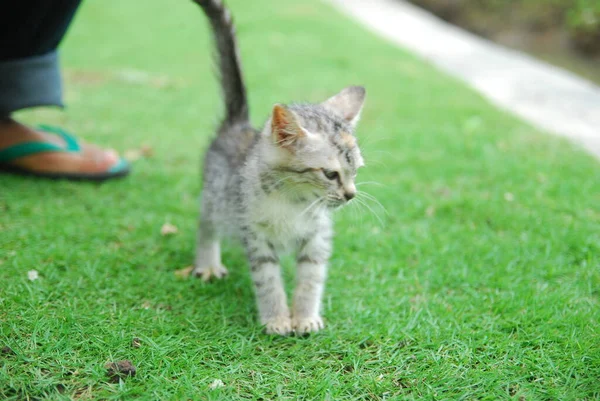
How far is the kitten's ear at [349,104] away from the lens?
2314 millimetres

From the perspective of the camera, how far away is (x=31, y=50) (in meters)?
3.02

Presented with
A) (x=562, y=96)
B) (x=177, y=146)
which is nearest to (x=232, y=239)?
(x=177, y=146)

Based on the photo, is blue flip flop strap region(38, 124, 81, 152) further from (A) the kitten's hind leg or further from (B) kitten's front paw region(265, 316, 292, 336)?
(B) kitten's front paw region(265, 316, 292, 336)

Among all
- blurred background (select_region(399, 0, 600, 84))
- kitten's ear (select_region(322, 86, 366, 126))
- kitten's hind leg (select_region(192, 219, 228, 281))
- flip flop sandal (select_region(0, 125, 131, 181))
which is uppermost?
kitten's ear (select_region(322, 86, 366, 126))

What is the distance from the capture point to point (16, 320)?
6.48 feet

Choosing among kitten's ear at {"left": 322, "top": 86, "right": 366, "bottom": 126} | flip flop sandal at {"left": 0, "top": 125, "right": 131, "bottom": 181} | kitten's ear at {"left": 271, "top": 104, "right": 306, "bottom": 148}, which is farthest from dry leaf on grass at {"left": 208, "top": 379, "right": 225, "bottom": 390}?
flip flop sandal at {"left": 0, "top": 125, "right": 131, "bottom": 181}

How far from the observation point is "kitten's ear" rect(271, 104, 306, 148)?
194 centimetres

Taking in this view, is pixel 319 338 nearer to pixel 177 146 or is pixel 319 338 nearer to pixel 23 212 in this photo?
pixel 23 212

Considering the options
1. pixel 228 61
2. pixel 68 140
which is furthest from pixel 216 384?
pixel 68 140

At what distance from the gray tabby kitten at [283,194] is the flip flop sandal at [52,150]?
107 centimetres

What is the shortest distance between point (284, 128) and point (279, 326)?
2.64ft

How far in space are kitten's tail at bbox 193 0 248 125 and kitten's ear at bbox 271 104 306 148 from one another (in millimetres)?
774

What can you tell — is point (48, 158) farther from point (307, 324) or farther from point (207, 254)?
point (307, 324)

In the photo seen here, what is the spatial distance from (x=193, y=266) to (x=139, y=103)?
3.28 metres
